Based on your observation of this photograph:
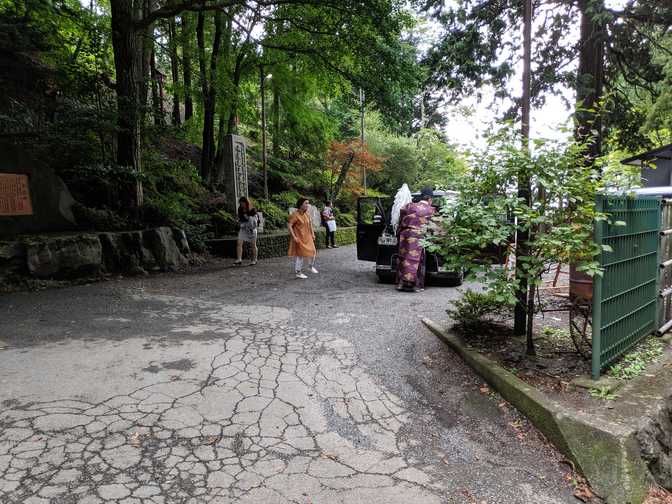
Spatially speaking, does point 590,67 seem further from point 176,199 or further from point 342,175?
point 342,175

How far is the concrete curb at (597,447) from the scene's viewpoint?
256cm

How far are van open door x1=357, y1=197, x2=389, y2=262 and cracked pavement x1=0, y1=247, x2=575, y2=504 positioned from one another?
3.55 metres

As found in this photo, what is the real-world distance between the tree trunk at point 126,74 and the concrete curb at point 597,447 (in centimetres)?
906

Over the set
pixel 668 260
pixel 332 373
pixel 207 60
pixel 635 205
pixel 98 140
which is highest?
pixel 207 60

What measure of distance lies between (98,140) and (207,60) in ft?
18.9

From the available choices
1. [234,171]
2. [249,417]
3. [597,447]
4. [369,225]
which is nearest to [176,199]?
[234,171]

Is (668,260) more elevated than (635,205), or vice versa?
(635,205)

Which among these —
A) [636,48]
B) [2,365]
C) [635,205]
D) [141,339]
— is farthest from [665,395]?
[636,48]

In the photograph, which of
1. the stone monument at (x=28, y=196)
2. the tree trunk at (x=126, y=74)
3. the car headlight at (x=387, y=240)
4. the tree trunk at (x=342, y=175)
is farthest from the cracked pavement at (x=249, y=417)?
the tree trunk at (x=342, y=175)

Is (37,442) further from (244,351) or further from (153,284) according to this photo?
(153,284)

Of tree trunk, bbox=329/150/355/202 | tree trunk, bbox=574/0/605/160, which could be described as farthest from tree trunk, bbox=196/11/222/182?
tree trunk, bbox=574/0/605/160

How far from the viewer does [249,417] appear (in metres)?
3.14

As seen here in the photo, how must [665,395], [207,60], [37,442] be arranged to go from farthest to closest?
[207,60] → [665,395] → [37,442]

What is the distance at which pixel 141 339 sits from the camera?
4.65 meters
